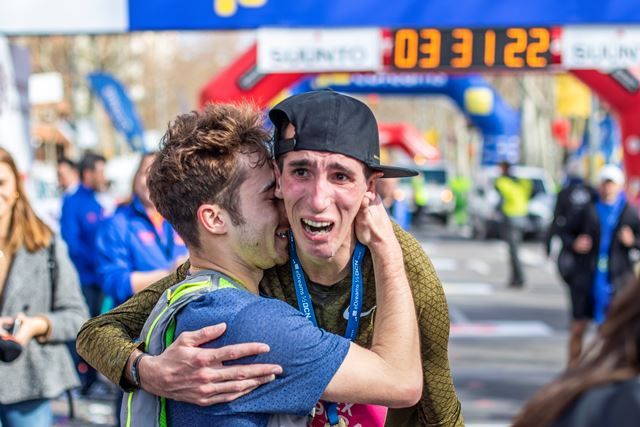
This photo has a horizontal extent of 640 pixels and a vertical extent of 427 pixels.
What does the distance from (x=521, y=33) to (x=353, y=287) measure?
7018 millimetres

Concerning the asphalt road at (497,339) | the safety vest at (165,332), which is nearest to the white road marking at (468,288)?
the asphalt road at (497,339)

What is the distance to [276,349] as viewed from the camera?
2.22 metres

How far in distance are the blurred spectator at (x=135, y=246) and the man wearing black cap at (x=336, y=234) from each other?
327cm

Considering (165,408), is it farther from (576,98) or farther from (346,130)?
(576,98)

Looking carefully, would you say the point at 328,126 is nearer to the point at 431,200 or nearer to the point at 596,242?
the point at 596,242

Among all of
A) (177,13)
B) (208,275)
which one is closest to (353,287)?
(208,275)

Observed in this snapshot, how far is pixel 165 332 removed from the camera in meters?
2.38

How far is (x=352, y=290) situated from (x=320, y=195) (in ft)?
0.78

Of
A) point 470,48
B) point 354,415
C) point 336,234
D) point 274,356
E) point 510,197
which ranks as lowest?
point 510,197

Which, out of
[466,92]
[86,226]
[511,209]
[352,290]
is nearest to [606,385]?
[352,290]

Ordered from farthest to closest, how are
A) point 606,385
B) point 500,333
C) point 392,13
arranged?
1. point 500,333
2. point 392,13
3. point 606,385

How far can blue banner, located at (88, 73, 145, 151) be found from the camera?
72.9 ft

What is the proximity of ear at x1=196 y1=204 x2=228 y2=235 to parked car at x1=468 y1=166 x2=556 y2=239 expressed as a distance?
930 inches

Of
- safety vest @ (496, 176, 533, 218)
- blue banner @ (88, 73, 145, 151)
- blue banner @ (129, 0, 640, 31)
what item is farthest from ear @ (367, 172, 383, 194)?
blue banner @ (88, 73, 145, 151)
